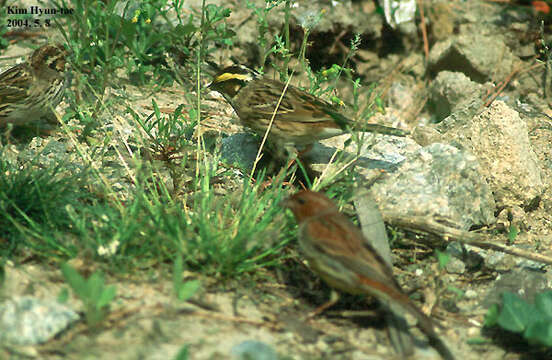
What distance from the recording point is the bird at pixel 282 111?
5.24 m

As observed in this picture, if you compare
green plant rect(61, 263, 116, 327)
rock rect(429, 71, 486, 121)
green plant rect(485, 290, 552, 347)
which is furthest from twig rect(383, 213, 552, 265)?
rock rect(429, 71, 486, 121)

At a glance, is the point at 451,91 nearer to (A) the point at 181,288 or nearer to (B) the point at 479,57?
(B) the point at 479,57

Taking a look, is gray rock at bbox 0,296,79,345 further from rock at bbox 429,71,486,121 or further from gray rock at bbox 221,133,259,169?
rock at bbox 429,71,486,121

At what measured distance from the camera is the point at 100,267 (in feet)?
11.3

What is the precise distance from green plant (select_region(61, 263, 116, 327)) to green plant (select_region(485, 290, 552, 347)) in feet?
7.58

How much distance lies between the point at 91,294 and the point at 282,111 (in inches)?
118

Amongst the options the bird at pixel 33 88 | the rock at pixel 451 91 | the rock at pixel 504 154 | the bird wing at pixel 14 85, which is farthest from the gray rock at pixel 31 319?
the rock at pixel 451 91

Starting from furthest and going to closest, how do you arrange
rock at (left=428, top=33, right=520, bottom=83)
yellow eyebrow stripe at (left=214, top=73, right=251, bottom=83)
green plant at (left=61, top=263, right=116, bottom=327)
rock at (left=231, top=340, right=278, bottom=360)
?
rock at (left=428, top=33, right=520, bottom=83) → yellow eyebrow stripe at (left=214, top=73, right=251, bottom=83) → green plant at (left=61, top=263, right=116, bottom=327) → rock at (left=231, top=340, right=278, bottom=360)

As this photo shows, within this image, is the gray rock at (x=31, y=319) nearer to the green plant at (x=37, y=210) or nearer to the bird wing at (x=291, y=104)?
the green plant at (x=37, y=210)

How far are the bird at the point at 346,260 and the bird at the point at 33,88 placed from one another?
123 inches

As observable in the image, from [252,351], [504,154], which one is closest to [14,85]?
[252,351]

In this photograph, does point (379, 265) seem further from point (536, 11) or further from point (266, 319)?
point (536, 11)

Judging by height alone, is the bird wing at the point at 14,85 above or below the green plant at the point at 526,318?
above

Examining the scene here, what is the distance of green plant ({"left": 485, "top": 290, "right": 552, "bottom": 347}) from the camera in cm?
316
